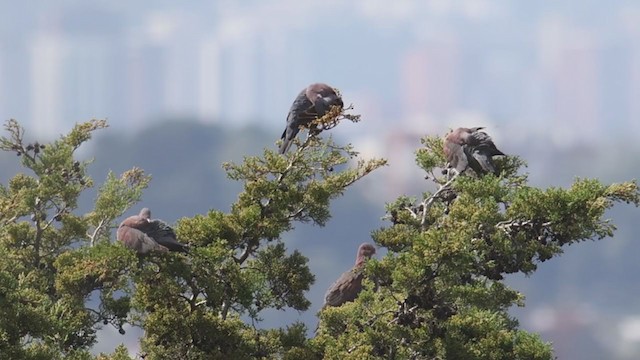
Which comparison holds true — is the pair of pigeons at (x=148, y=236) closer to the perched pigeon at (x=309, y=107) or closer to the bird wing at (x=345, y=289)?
the perched pigeon at (x=309, y=107)

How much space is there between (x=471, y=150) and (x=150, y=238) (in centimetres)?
446

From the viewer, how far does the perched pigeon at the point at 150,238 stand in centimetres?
1360

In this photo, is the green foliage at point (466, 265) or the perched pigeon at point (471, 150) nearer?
the green foliage at point (466, 265)

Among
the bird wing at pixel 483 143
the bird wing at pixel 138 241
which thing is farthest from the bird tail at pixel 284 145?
the bird wing at pixel 138 241

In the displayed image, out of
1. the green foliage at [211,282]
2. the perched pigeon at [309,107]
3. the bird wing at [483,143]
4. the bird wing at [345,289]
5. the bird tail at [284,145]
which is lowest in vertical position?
the green foliage at [211,282]

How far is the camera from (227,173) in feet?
47.5

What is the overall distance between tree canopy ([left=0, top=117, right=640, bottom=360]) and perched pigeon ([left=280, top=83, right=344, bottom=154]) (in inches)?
27.5

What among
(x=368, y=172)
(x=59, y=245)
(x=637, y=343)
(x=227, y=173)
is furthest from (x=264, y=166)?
(x=637, y=343)

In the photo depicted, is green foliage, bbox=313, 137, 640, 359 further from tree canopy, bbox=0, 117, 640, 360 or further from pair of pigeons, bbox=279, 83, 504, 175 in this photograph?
pair of pigeons, bbox=279, 83, 504, 175

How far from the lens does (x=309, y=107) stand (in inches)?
630

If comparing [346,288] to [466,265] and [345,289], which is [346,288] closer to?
[345,289]

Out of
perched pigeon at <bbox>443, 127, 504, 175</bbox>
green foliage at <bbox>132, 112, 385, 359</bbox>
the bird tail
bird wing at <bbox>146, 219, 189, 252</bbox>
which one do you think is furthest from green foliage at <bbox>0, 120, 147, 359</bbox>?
perched pigeon at <bbox>443, 127, 504, 175</bbox>

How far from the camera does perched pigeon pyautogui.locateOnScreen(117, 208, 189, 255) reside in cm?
1360

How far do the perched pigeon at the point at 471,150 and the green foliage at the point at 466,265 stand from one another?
0.66 meters
